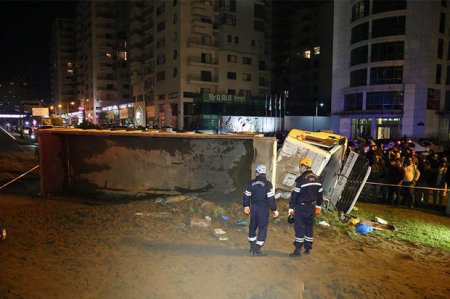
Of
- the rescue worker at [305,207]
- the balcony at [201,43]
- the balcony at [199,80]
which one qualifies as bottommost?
the rescue worker at [305,207]

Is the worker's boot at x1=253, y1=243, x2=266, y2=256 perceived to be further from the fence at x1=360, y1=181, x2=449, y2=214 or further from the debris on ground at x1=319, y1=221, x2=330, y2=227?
the fence at x1=360, y1=181, x2=449, y2=214

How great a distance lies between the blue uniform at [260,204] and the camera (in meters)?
6.37

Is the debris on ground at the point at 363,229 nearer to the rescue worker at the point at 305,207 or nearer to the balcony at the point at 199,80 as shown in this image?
the rescue worker at the point at 305,207

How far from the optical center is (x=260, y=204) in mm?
6410

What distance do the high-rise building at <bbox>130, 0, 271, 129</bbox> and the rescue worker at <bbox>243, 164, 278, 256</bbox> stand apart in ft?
145

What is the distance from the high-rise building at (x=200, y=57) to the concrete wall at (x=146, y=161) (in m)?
40.5

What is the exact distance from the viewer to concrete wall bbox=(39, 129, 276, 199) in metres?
9.34

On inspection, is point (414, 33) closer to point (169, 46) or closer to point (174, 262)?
point (169, 46)

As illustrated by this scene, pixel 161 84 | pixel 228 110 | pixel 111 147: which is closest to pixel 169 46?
pixel 161 84

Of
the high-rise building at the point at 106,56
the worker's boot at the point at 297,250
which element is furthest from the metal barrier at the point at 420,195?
the high-rise building at the point at 106,56

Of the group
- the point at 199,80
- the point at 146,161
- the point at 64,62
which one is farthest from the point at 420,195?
the point at 64,62

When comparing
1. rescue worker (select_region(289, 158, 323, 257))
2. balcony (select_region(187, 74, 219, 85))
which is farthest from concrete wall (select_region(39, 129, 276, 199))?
balcony (select_region(187, 74, 219, 85))

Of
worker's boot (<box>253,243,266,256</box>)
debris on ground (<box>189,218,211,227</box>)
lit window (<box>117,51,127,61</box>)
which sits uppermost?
lit window (<box>117,51,127,61</box>)

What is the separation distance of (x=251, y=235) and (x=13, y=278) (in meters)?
3.86
